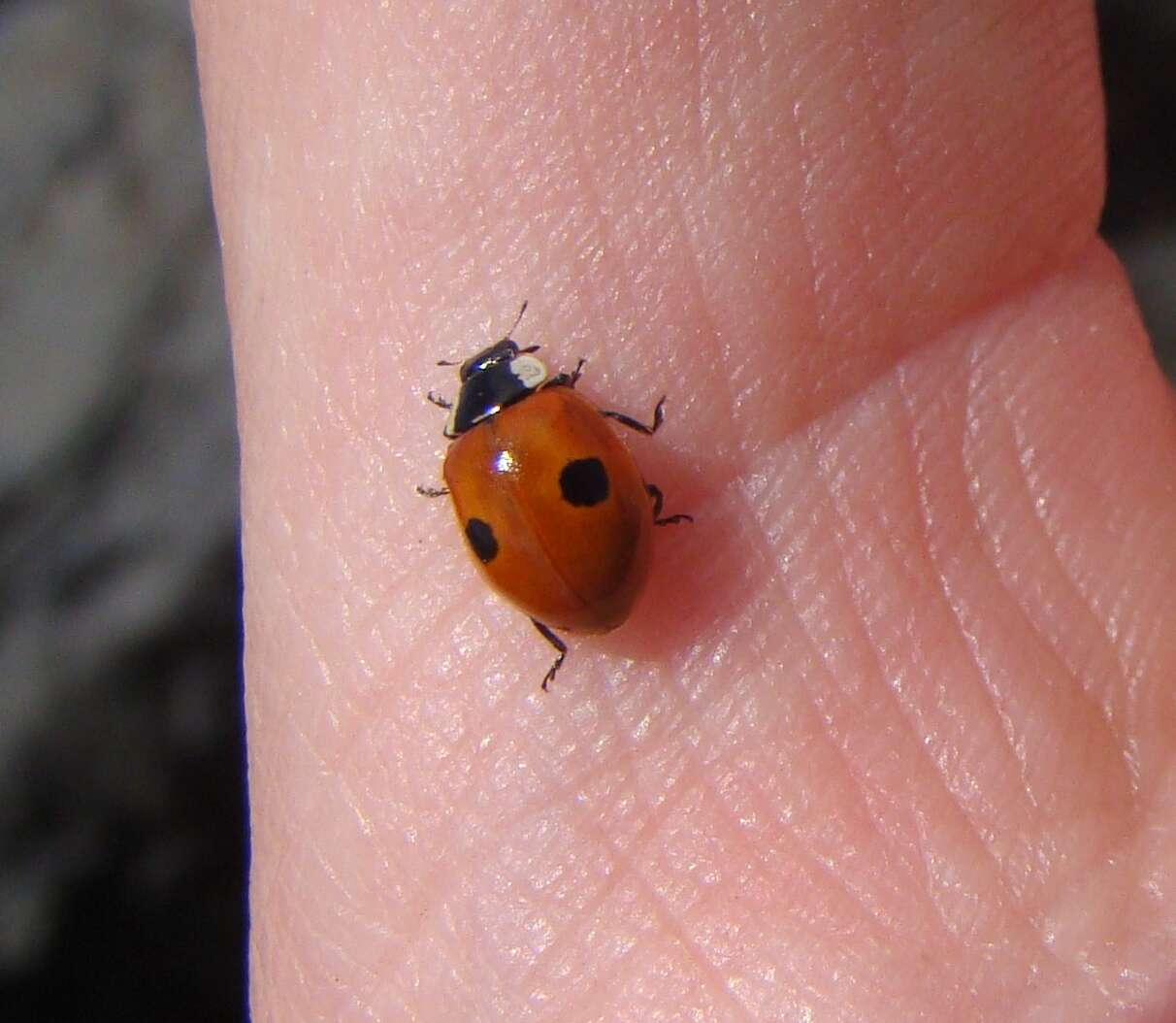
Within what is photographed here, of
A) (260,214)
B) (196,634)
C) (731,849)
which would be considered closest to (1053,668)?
(731,849)

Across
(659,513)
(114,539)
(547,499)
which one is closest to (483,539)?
(547,499)

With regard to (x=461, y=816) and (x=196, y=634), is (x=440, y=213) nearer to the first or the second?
(x=461, y=816)

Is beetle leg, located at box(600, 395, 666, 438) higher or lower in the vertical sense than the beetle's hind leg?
higher

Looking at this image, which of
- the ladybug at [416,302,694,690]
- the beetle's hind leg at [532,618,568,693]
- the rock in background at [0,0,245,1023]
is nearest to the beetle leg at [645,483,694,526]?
the ladybug at [416,302,694,690]

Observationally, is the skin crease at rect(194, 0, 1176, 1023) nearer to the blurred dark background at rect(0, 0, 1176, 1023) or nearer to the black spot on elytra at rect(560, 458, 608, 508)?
the black spot on elytra at rect(560, 458, 608, 508)

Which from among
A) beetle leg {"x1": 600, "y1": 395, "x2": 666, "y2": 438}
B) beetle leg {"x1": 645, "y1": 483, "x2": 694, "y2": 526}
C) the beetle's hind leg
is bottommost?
the beetle's hind leg

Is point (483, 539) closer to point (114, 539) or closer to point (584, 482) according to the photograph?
point (584, 482)

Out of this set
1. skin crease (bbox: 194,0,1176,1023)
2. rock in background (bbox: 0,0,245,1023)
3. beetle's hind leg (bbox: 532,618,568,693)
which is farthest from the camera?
rock in background (bbox: 0,0,245,1023)

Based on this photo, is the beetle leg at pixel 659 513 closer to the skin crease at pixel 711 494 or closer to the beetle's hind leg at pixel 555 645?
the skin crease at pixel 711 494

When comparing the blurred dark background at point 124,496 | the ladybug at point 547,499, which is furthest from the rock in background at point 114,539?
the ladybug at point 547,499
